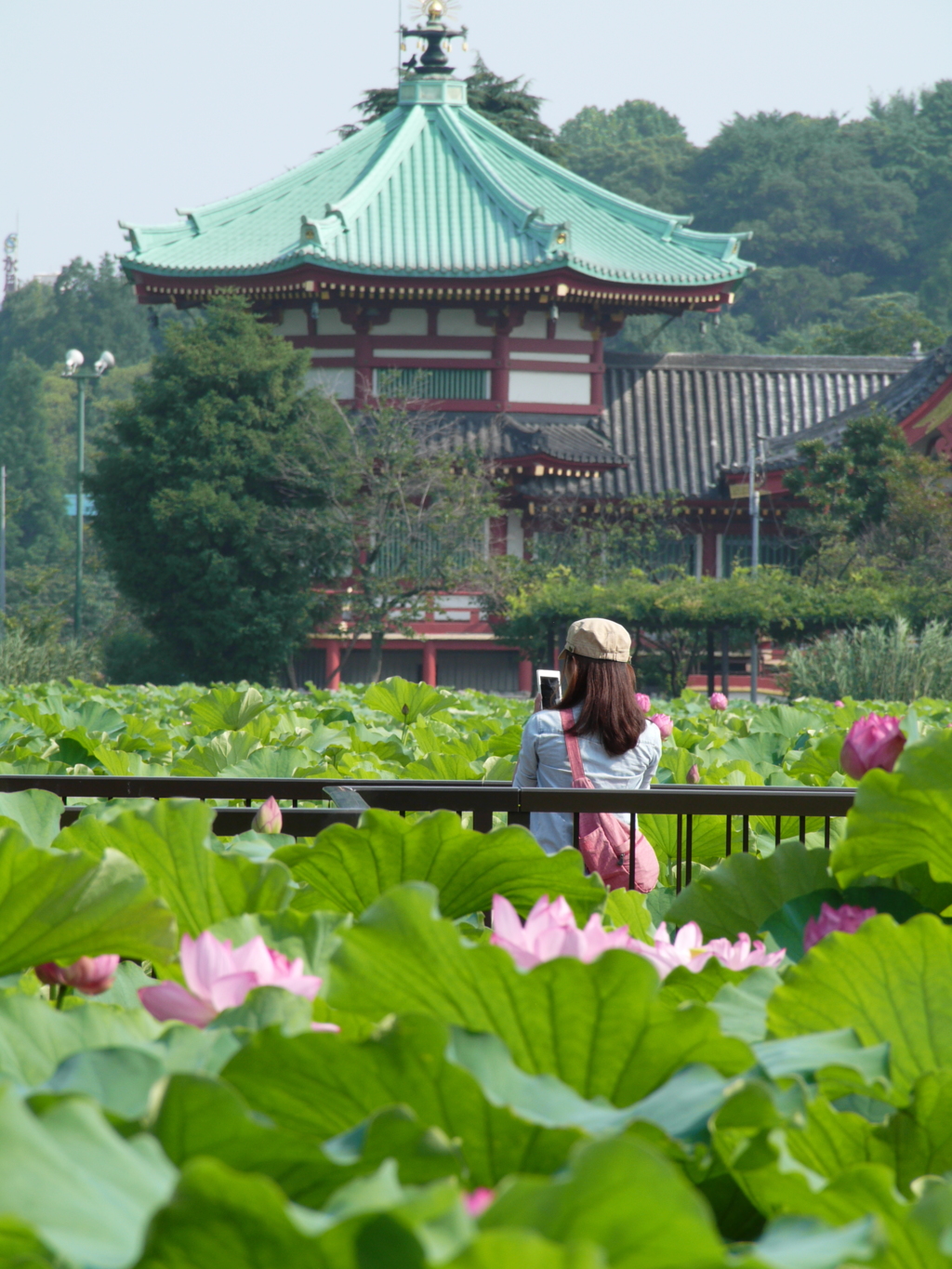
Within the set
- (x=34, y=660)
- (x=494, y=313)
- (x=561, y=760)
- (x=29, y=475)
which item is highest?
(x=494, y=313)

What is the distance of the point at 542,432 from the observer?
57.4 ft

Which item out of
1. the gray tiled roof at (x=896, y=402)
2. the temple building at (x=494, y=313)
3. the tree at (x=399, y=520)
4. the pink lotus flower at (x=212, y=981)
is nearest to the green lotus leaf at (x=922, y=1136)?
the pink lotus flower at (x=212, y=981)

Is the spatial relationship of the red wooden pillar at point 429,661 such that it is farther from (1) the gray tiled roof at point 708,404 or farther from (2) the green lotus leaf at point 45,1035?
(2) the green lotus leaf at point 45,1035

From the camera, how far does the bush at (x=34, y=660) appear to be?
10.7 metres

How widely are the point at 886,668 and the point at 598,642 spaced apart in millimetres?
7630

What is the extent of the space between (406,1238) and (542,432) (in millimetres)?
17327

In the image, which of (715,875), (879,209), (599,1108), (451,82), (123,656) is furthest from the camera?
(879,209)

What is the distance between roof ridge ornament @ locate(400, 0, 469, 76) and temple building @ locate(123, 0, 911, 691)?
1.58 metres

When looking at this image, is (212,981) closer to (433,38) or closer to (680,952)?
(680,952)

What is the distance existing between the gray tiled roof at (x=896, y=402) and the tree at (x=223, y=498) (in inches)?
253

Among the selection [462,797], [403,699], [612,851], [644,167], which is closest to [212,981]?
[462,797]

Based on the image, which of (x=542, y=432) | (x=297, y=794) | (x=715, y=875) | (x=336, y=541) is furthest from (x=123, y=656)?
(x=715, y=875)

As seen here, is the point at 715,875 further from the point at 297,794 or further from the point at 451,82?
the point at 451,82

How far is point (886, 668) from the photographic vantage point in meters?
9.65
